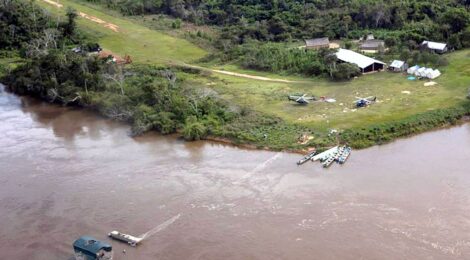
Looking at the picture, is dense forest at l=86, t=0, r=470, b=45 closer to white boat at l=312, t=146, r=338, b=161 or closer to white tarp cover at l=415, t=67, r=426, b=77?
white tarp cover at l=415, t=67, r=426, b=77

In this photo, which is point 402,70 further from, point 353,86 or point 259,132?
point 259,132

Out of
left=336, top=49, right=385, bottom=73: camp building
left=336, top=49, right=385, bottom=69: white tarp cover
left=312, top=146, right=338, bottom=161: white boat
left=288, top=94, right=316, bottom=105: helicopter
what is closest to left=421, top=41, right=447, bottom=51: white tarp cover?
left=336, top=49, right=385, bottom=73: camp building

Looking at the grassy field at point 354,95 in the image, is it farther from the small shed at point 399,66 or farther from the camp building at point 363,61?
the camp building at point 363,61

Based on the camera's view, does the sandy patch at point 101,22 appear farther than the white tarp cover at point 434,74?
Yes

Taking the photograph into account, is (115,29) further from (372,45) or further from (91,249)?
(91,249)

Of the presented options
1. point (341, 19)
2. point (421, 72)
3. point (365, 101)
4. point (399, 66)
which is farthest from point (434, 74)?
point (341, 19)

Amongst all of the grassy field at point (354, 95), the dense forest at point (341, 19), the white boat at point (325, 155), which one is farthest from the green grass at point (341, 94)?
the dense forest at point (341, 19)
